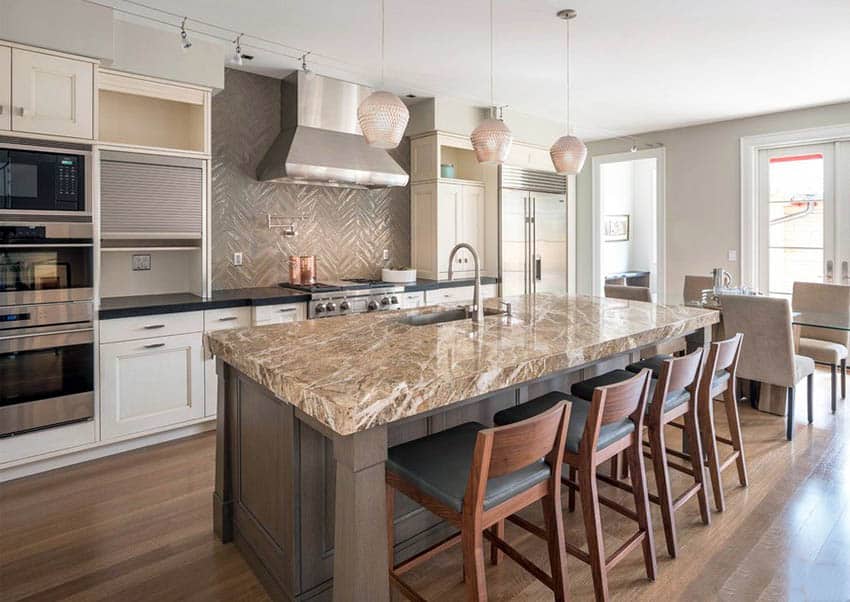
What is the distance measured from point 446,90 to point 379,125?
8.68 ft

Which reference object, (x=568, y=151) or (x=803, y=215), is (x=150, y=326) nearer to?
(x=568, y=151)

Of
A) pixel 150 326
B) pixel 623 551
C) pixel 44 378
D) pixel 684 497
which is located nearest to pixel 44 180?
pixel 150 326

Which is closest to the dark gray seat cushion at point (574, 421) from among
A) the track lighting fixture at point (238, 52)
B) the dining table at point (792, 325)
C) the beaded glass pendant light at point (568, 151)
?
the beaded glass pendant light at point (568, 151)

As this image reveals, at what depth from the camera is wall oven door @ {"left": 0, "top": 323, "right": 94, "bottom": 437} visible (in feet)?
9.61

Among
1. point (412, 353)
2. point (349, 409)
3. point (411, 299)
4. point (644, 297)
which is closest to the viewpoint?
point (349, 409)

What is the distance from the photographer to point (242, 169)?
4.42 metres

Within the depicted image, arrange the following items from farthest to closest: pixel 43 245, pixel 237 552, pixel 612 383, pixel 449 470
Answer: pixel 43 245, pixel 612 383, pixel 237 552, pixel 449 470

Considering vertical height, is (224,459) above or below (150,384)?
below

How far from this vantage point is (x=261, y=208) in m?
4.55

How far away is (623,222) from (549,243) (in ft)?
8.11

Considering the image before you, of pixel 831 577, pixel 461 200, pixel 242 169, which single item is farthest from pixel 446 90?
pixel 831 577

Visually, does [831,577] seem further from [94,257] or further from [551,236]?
[551,236]

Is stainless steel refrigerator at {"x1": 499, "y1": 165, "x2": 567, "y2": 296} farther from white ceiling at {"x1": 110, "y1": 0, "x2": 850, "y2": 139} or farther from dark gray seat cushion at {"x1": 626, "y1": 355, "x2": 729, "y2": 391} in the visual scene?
dark gray seat cushion at {"x1": 626, "y1": 355, "x2": 729, "y2": 391}

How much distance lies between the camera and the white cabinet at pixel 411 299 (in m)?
4.73
